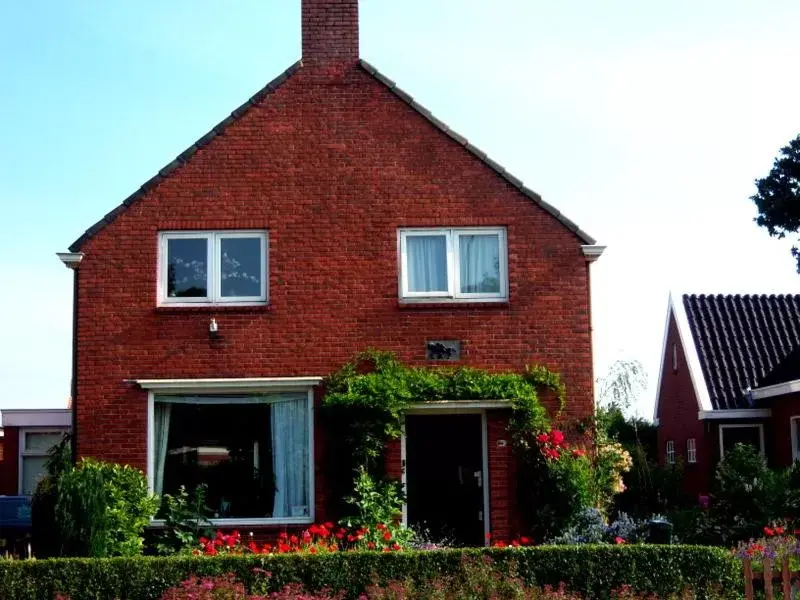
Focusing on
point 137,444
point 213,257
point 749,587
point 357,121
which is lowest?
point 749,587

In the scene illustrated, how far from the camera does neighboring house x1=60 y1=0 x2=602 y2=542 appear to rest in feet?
61.4

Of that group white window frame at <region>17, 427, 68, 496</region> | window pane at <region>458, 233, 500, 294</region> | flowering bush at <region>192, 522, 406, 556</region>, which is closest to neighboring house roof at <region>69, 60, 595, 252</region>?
window pane at <region>458, 233, 500, 294</region>

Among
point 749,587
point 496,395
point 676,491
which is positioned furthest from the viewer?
point 676,491

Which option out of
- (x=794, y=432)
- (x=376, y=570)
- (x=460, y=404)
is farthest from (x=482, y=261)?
(x=794, y=432)

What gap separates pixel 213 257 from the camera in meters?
19.0

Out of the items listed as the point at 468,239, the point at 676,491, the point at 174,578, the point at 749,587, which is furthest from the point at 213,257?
the point at 676,491

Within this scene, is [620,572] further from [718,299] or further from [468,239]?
[718,299]

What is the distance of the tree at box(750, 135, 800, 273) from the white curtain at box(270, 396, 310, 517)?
1270cm

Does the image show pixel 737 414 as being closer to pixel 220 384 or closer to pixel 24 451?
pixel 220 384

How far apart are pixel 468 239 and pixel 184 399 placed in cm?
493

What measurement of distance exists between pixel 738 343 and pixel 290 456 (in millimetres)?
13568

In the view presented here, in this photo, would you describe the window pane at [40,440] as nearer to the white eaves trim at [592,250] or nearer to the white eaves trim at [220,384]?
the white eaves trim at [220,384]

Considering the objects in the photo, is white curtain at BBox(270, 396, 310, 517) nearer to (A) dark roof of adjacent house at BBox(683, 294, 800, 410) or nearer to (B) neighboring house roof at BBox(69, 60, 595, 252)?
(B) neighboring house roof at BBox(69, 60, 595, 252)

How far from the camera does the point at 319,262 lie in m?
19.1
